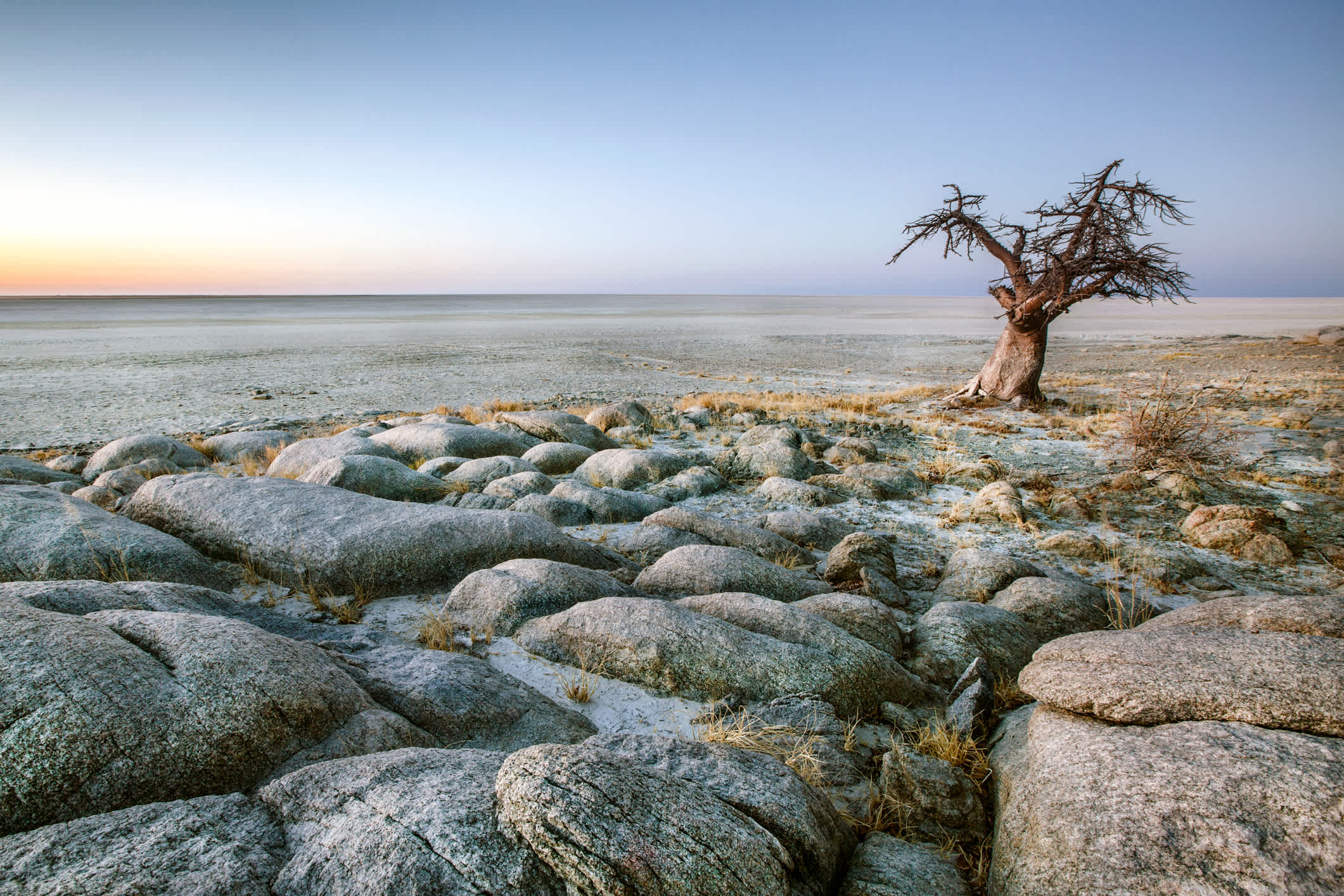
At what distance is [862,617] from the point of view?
5.29 m

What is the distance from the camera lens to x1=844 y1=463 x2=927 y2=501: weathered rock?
9.85m

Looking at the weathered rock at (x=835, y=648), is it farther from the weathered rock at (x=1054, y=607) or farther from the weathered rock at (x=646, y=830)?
the weathered rock at (x=646, y=830)

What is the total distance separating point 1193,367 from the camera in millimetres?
25375

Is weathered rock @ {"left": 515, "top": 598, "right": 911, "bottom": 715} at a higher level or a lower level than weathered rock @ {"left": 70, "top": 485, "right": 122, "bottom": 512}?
lower

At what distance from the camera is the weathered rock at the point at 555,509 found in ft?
26.4

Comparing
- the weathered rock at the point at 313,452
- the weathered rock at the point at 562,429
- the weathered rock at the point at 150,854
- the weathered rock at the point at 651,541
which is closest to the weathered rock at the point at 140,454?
the weathered rock at the point at 313,452

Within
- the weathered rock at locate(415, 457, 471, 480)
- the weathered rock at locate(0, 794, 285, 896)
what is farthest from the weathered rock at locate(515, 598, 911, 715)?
the weathered rock at locate(415, 457, 471, 480)

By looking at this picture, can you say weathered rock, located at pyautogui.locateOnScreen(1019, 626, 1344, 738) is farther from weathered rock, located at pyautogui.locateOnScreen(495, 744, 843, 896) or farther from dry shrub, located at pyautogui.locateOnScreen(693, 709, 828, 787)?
weathered rock, located at pyautogui.locateOnScreen(495, 744, 843, 896)

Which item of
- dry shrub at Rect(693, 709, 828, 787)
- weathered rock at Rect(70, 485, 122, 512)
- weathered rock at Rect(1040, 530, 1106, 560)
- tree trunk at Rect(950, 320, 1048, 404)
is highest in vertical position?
tree trunk at Rect(950, 320, 1048, 404)

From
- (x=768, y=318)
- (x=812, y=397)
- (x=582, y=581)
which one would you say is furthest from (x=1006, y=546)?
(x=768, y=318)

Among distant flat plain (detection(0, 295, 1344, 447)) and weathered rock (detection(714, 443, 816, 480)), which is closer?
weathered rock (detection(714, 443, 816, 480))

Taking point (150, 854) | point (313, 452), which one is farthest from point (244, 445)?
point (150, 854)

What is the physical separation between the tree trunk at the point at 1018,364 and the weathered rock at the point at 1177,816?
15.3m

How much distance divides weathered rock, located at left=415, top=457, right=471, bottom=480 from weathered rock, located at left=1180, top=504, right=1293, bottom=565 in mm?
10033
